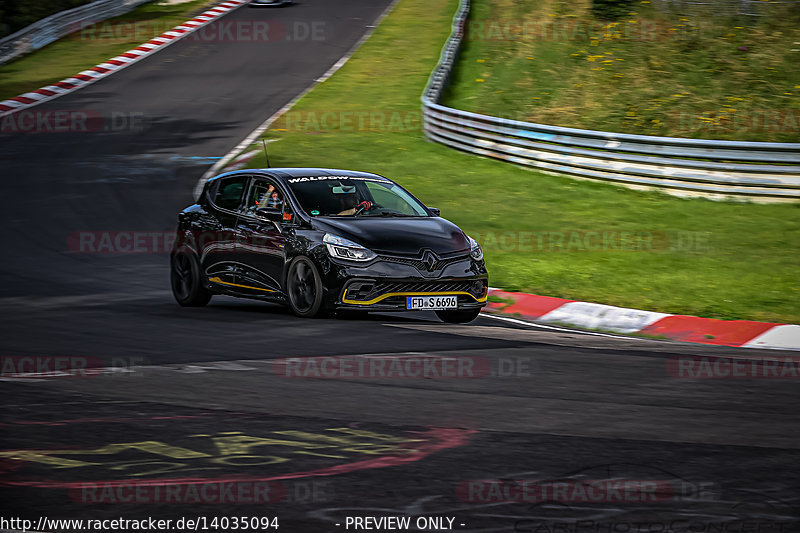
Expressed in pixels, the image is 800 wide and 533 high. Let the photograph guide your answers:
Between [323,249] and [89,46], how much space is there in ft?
104

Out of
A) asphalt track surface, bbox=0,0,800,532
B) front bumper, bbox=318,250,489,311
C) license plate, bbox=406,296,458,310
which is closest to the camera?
asphalt track surface, bbox=0,0,800,532

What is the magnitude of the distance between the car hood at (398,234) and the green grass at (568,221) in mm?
2020

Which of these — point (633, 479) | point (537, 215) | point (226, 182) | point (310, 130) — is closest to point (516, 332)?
point (226, 182)

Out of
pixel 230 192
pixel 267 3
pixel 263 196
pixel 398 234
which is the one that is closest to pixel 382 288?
pixel 398 234

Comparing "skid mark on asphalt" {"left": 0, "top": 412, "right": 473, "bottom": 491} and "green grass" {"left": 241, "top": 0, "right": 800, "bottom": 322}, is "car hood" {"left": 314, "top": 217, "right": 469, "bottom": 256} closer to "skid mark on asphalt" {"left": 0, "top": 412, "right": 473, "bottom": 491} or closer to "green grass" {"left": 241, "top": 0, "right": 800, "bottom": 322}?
"green grass" {"left": 241, "top": 0, "right": 800, "bottom": 322}

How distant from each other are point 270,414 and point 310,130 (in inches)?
851

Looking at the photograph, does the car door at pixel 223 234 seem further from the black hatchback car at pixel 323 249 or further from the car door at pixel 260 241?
the car door at pixel 260 241

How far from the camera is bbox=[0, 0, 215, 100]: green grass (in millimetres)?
35281

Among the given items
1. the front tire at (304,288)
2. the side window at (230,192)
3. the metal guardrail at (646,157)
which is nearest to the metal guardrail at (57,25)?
the metal guardrail at (646,157)

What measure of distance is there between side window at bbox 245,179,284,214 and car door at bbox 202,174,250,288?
15cm

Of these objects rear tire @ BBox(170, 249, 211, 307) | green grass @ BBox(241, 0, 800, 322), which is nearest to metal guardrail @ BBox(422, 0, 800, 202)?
green grass @ BBox(241, 0, 800, 322)

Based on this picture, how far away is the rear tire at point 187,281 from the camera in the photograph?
43.3 feet

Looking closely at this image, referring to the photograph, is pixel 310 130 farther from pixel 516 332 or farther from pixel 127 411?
pixel 127 411

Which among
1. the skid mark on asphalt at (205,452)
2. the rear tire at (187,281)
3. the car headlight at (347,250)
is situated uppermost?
the skid mark on asphalt at (205,452)
